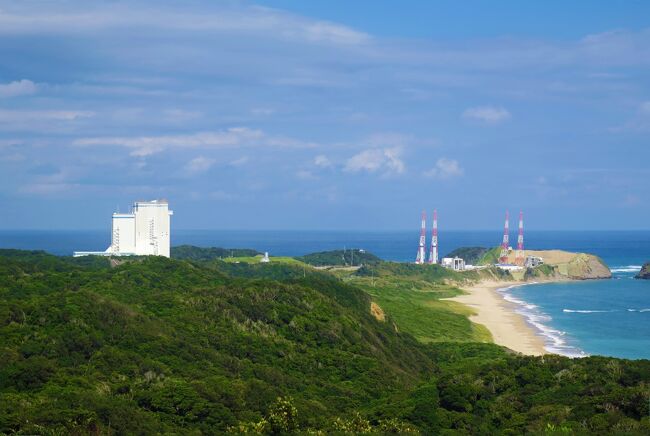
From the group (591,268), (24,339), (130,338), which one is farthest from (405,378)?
(591,268)

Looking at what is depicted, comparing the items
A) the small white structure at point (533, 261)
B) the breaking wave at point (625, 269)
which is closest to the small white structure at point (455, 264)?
the small white structure at point (533, 261)

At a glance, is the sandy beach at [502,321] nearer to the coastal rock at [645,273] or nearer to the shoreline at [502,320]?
the shoreline at [502,320]

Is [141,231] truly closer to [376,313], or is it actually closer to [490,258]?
[376,313]

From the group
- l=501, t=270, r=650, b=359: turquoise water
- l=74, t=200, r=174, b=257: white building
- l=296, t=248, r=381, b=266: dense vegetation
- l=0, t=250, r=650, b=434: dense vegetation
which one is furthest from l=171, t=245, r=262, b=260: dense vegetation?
l=0, t=250, r=650, b=434: dense vegetation

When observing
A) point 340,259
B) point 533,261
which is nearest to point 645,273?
point 533,261

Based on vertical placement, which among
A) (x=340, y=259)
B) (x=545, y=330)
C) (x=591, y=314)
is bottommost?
(x=545, y=330)
